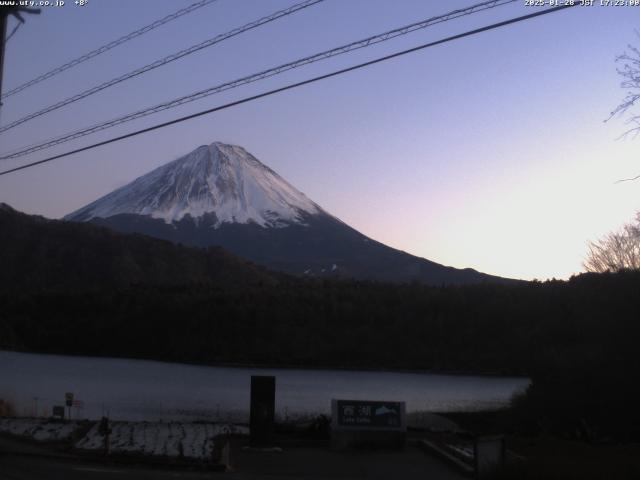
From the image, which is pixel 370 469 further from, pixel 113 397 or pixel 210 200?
pixel 210 200

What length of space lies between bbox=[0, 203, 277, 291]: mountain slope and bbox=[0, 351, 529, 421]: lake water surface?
98.1 feet

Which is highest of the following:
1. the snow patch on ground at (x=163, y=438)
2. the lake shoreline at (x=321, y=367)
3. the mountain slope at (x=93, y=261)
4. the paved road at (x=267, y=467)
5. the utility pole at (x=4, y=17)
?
the mountain slope at (x=93, y=261)

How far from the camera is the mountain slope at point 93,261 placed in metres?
101

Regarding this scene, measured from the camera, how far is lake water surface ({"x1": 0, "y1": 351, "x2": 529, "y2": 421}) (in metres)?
39.2

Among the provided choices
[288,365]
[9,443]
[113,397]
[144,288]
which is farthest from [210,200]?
→ [9,443]

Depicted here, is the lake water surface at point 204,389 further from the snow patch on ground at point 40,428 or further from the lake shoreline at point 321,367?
the snow patch on ground at point 40,428

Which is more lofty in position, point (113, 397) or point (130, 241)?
point (130, 241)

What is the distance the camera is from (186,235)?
552ft

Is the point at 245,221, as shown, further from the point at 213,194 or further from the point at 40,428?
the point at 40,428

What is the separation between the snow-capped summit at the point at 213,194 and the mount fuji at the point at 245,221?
202 millimetres

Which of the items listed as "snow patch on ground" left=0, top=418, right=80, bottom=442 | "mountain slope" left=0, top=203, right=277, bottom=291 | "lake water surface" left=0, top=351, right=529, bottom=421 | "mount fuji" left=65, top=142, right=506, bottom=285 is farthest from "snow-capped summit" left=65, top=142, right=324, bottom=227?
"snow patch on ground" left=0, top=418, right=80, bottom=442

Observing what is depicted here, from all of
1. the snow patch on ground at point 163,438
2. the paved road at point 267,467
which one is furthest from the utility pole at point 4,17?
the snow patch on ground at point 163,438

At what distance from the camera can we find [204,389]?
5116 cm

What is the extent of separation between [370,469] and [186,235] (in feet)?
495
